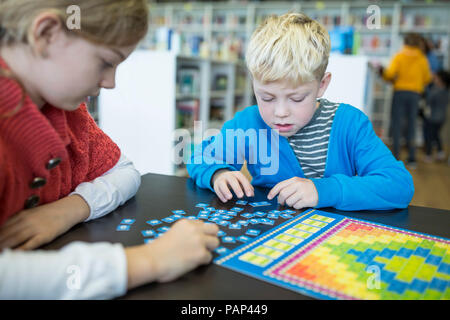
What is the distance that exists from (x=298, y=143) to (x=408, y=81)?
3.96 meters

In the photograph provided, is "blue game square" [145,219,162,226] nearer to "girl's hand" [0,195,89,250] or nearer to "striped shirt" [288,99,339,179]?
"girl's hand" [0,195,89,250]

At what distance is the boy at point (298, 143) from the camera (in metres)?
0.92

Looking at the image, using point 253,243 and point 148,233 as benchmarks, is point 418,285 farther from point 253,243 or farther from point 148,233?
point 148,233

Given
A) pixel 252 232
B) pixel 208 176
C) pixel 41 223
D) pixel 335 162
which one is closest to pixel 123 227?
pixel 41 223

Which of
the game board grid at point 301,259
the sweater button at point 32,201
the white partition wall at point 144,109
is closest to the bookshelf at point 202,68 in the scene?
the white partition wall at point 144,109

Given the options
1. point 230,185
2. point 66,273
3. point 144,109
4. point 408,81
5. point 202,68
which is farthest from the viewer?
point 408,81

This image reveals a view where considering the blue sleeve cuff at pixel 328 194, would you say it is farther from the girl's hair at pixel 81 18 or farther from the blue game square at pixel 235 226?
the girl's hair at pixel 81 18

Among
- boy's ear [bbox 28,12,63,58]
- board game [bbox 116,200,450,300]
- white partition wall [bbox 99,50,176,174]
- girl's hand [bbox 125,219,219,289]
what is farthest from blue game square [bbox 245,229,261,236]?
white partition wall [bbox 99,50,176,174]

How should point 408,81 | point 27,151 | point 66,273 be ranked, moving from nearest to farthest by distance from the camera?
point 66,273, point 27,151, point 408,81

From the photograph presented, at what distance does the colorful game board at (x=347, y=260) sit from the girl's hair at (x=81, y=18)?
0.41 m

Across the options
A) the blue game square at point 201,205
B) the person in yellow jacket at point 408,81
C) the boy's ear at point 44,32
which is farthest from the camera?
the person in yellow jacket at point 408,81

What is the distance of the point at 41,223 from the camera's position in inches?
24.8

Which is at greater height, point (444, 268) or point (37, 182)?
point (37, 182)

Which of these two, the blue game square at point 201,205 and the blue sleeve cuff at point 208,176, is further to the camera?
the blue sleeve cuff at point 208,176
